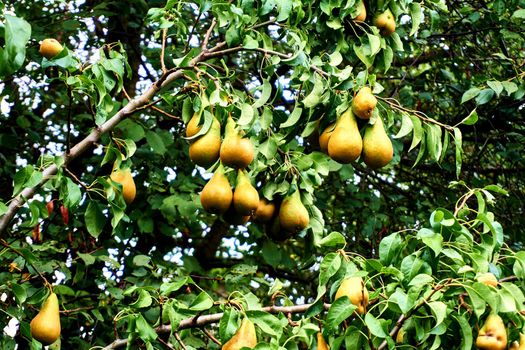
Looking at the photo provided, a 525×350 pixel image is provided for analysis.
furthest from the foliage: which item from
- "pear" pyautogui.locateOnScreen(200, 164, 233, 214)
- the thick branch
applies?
"pear" pyautogui.locateOnScreen(200, 164, 233, 214)

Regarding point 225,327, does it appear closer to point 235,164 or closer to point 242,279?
point 235,164

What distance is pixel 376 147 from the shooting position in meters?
2.42

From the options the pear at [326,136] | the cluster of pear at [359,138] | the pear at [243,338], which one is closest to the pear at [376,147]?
the cluster of pear at [359,138]

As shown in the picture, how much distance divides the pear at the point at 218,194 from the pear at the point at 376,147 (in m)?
0.41

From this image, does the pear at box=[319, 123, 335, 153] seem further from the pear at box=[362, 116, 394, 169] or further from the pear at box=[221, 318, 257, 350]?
the pear at box=[221, 318, 257, 350]

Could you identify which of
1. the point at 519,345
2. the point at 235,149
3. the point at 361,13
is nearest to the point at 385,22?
the point at 361,13

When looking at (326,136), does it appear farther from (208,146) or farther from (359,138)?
(208,146)

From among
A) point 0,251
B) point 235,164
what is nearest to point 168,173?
point 0,251

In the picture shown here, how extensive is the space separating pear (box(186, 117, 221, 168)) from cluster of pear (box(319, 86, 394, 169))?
1.04 ft

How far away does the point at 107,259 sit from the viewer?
339 cm

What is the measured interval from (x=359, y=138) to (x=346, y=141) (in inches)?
1.9

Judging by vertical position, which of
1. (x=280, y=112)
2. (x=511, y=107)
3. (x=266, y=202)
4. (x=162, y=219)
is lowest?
(x=162, y=219)

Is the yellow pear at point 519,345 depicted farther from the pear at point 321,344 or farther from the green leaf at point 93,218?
the green leaf at point 93,218

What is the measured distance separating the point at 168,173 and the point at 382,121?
185 centimetres
